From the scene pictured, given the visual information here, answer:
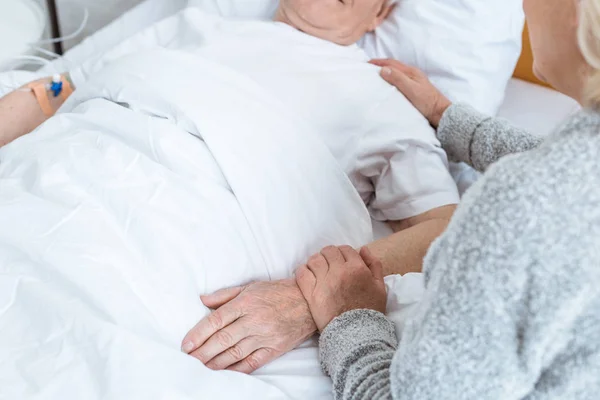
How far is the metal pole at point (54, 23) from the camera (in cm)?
186

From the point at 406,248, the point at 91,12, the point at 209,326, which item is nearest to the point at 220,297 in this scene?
the point at 209,326

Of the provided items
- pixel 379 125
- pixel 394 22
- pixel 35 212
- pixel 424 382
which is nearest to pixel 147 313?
pixel 35 212

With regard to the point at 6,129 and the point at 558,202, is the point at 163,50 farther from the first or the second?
the point at 558,202

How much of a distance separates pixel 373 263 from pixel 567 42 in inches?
18.6

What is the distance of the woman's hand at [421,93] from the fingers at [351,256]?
1.44ft

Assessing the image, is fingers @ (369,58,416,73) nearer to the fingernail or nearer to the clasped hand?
the clasped hand

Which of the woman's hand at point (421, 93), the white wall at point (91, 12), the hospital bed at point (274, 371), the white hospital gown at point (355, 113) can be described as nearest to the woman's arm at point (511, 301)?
the hospital bed at point (274, 371)

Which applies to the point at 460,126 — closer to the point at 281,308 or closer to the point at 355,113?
the point at 355,113

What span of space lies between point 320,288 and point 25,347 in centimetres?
39

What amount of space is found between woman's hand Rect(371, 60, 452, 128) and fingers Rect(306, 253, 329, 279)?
0.49 m

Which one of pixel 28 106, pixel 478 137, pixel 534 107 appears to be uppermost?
pixel 28 106

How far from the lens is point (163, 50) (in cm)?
111

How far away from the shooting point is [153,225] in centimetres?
84

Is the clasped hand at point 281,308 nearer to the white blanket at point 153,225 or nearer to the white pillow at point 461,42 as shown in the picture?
the white blanket at point 153,225
